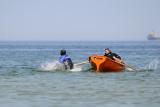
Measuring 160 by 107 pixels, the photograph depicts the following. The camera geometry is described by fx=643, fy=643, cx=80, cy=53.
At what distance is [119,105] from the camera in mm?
20656

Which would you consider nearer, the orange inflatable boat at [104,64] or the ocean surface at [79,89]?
the ocean surface at [79,89]

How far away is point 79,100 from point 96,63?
12997 millimetres

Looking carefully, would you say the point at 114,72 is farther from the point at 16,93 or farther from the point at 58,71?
the point at 16,93

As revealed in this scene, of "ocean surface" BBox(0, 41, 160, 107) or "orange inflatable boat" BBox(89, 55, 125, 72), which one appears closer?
"ocean surface" BBox(0, 41, 160, 107)

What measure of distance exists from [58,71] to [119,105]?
15432 mm

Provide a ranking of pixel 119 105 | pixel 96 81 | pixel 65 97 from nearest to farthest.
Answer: pixel 119 105 → pixel 65 97 → pixel 96 81

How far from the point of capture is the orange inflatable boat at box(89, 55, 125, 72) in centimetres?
3422

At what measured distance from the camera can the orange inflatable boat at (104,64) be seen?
3422 cm

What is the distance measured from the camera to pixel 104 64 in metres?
34.4

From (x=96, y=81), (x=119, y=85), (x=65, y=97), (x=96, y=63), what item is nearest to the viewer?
(x=65, y=97)

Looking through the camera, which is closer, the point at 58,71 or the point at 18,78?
the point at 18,78

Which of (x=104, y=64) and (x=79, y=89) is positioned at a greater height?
(x=104, y=64)

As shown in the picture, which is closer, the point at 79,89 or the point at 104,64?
the point at 79,89

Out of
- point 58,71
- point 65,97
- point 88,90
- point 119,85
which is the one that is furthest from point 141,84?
point 58,71
